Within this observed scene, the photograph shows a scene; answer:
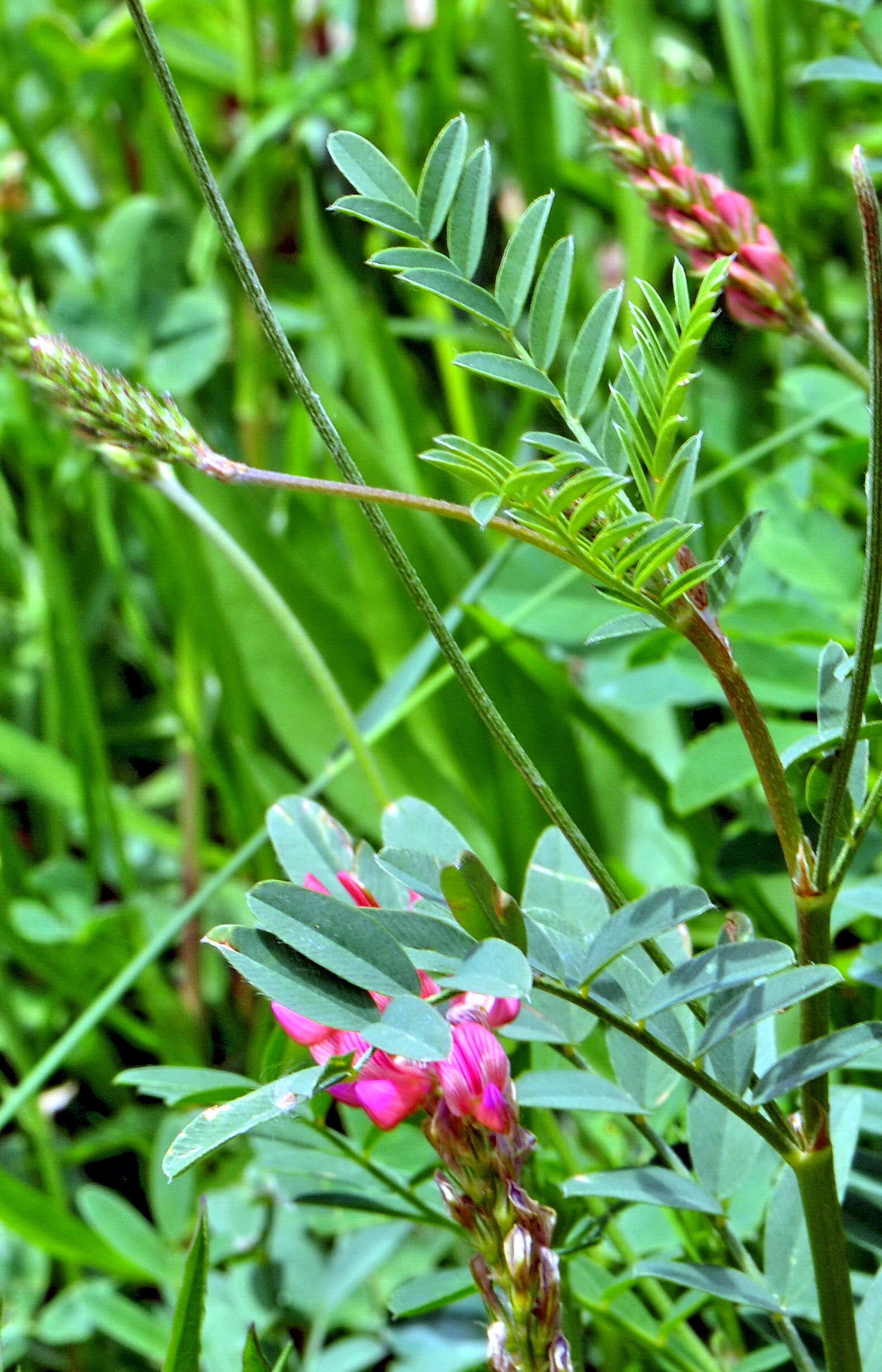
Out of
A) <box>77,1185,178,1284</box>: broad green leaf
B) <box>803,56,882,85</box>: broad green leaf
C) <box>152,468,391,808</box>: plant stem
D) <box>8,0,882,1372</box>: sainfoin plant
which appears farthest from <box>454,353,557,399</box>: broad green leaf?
<box>77,1185,178,1284</box>: broad green leaf

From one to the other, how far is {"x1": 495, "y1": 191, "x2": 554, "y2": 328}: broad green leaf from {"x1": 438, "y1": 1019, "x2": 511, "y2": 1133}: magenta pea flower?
186 millimetres

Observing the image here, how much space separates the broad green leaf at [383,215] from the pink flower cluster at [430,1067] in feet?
0.55

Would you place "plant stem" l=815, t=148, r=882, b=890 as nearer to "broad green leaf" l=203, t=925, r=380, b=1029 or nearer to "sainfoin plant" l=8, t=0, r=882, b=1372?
"sainfoin plant" l=8, t=0, r=882, b=1372

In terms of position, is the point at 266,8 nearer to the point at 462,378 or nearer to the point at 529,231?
the point at 462,378

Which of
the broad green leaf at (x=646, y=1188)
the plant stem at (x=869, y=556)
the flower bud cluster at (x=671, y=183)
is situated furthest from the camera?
the flower bud cluster at (x=671, y=183)

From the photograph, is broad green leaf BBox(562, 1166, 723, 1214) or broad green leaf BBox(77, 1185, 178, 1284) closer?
broad green leaf BBox(562, 1166, 723, 1214)

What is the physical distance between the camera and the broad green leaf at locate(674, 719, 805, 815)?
65 cm

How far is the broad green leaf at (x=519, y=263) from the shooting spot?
0.36m

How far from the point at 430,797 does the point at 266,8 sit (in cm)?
102

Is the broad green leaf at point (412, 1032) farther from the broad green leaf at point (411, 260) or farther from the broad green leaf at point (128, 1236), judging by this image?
the broad green leaf at point (128, 1236)

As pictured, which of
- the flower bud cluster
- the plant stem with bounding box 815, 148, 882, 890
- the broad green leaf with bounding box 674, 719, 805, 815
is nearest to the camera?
the plant stem with bounding box 815, 148, 882, 890

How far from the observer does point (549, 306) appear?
14.6 inches

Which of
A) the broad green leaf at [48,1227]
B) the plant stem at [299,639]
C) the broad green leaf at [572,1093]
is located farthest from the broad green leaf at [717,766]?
the broad green leaf at [48,1227]

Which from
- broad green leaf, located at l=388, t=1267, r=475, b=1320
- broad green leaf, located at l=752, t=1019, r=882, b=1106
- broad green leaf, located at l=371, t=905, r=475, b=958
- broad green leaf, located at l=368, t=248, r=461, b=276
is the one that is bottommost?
broad green leaf, located at l=388, t=1267, r=475, b=1320
